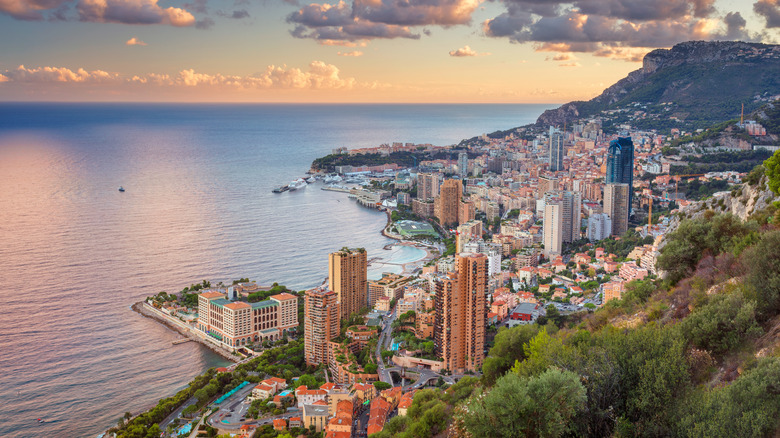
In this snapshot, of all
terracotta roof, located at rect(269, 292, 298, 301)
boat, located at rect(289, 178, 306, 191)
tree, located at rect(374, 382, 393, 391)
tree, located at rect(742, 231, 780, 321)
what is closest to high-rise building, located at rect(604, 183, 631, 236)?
terracotta roof, located at rect(269, 292, 298, 301)

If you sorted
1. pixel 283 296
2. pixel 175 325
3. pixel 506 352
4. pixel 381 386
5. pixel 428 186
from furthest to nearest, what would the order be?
pixel 428 186
pixel 283 296
pixel 175 325
pixel 381 386
pixel 506 352

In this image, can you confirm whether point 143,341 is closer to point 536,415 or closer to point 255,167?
point 536,415

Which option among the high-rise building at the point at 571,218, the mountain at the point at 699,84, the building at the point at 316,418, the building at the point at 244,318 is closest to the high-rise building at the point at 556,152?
the mountain at the point at 699,84

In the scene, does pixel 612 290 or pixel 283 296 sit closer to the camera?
pixel 612 290

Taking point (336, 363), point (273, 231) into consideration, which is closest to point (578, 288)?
point (336, 363)

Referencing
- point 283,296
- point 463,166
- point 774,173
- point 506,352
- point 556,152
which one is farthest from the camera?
point 463,166

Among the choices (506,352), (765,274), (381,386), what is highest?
(765,274)

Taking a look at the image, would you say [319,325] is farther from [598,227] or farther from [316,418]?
[598,227]

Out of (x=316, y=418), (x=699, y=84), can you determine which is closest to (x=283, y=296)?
(x=316, y=418)
